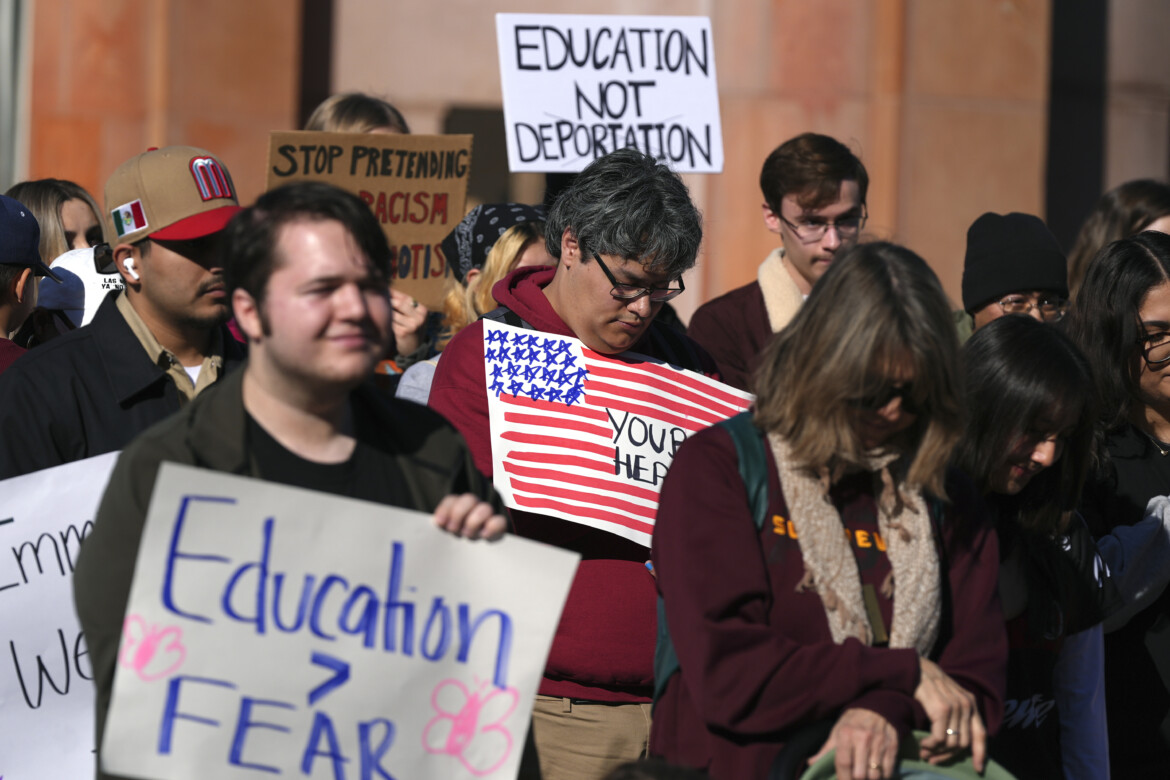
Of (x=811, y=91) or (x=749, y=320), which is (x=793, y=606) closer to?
(x=749, y=320)

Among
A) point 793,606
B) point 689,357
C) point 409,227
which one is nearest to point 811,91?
point 409,227

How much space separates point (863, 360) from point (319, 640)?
1081 millimetres

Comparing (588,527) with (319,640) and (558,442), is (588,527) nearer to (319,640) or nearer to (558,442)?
(558,442)

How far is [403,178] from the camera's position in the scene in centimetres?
588

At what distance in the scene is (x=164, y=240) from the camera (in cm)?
357

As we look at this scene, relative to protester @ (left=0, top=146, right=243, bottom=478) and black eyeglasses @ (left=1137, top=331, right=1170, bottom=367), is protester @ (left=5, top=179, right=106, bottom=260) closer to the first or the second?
protester @ (left=0, top=146, right=243, bottom=478)

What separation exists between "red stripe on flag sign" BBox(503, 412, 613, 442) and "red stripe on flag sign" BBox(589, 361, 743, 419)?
0.13m

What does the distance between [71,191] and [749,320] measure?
9.87ft

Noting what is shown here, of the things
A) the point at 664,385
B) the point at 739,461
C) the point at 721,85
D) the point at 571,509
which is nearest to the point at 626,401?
the point at 664,385

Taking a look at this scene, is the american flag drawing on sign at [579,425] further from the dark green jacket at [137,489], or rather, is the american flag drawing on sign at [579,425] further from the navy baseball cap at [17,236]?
the navy baseball cap at [17,236]

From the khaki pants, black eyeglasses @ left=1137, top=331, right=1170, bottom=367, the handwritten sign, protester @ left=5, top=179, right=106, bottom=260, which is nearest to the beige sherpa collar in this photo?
black eyeglasses @ left=1137, top=331, right=1170, bottom=367

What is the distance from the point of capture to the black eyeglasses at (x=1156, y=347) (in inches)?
152

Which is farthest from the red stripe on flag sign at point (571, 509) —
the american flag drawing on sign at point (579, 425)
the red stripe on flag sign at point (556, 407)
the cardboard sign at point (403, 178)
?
the cardboard sign at point (403, 178)

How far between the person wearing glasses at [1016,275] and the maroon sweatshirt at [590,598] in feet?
6.28
